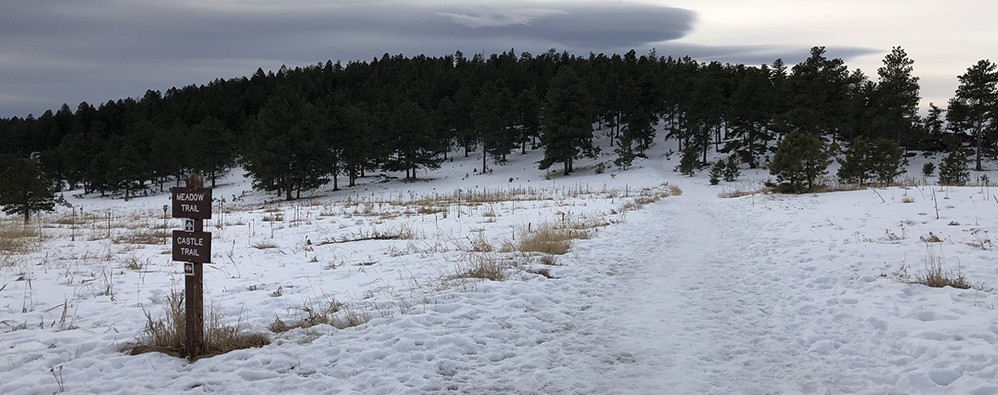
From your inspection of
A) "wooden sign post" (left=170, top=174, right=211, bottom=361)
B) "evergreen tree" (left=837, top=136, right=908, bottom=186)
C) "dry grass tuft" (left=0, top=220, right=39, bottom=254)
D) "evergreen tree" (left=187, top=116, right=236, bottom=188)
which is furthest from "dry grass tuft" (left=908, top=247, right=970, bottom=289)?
"evergreen tree" (left=187, top=116, right=236, bottom=188)

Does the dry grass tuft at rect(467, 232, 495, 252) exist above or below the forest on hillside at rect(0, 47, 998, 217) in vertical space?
below

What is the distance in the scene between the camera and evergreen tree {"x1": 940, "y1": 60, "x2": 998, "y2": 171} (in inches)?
1821

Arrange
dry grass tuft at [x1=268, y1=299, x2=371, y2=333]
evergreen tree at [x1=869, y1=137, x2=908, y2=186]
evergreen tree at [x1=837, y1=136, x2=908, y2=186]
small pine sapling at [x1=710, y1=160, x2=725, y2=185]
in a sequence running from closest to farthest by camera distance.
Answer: dry grass tuft at [x1=268, y1=299, x2=371, y2=333] → evergreen tree at [x1=837, y1=136, x2=908, y2=186] → evergreen tree at [x1=869, y1=137, x2=908, y2=186] → small pine sapling at [x1=710, y1=160, x2=725, y2=185]

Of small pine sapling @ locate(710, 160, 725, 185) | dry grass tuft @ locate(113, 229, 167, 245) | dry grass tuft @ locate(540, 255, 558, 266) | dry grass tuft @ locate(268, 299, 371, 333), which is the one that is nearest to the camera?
dry grass tuft @ locate(268, 299, 371, 333)

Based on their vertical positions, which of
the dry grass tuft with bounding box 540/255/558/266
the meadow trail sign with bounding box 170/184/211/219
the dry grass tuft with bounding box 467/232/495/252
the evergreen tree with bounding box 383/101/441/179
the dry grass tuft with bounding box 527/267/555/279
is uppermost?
the evergreen tree with bounding box 383/101/441/179

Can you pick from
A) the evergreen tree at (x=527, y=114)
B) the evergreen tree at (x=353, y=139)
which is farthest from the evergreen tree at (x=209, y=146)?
the evergreen tree at (x=527, y=114)

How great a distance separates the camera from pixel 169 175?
71.6 m

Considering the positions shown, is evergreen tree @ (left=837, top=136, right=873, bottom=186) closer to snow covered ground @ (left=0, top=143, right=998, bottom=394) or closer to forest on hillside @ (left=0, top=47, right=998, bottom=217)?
forest on hillside @ (left=0, top=47, right=998, bottom=217)

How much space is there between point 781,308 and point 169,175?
82669mm

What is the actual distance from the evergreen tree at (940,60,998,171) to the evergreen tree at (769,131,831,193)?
130 ft

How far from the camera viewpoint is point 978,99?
1863 inches

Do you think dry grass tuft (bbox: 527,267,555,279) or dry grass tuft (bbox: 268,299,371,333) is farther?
dry grass tuft (bbox: 527,267,555,279)

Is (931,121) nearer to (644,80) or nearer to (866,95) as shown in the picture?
(866,95)

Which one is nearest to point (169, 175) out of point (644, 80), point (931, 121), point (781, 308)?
point (644, 80)
